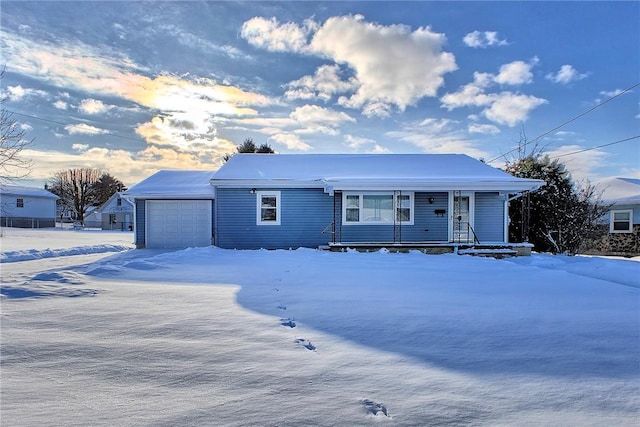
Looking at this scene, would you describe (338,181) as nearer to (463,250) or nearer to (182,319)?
(463,250)

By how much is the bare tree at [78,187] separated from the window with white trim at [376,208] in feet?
170

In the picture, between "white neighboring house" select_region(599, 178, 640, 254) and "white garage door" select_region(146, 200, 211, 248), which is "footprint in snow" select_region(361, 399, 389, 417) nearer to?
"white garage door" select_region(146, 200, 211, 248)

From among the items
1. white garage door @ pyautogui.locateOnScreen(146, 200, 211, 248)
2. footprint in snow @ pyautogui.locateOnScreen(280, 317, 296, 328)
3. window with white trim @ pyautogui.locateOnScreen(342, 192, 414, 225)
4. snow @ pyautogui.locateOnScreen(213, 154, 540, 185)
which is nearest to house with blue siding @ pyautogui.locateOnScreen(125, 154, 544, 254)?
window with white trim @ pyautogui.locateOnScreen(342, 192, 414, 225)

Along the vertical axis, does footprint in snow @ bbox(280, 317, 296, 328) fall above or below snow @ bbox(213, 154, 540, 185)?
below

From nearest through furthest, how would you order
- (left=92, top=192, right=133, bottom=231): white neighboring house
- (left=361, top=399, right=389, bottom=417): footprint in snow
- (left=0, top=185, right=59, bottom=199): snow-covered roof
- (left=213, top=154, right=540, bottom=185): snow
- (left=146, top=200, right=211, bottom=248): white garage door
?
(left=361, top=399, right=389, bottom=417): footprint in snow → (left=213, top=154, right=540, bottom=185): snow → (left=146, top=200, right=211, bottom=248): white garage door → (left=0, top=185, right=59, bottom=199): snow-covered roof → (left=92, top=192, right=133, bottom=231): white neighboring house

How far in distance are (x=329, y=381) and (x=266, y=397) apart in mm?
490

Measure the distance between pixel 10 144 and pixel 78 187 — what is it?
1803 inches

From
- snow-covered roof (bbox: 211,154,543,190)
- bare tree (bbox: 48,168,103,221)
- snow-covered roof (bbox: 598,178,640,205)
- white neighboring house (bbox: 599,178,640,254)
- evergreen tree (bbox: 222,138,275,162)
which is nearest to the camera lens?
snow-covered roof (bbox: 211,154,543,190)

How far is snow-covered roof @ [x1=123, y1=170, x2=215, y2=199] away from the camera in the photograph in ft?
48.9

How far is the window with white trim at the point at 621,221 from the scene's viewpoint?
20.0 metres

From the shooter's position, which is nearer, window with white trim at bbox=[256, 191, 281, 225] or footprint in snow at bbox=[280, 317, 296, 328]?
footprint in snow at bbox=[280, 317, 296, 328]

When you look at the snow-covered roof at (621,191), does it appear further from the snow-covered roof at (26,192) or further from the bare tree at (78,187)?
the bare tree at (78,187)

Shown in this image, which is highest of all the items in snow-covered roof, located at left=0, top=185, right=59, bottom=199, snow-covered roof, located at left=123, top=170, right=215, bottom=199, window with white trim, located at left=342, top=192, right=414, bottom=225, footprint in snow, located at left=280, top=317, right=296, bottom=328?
snow-covered roof, located at left=0, top=185, right=59, bottom=199

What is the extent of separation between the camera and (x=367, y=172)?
15.4 metres
